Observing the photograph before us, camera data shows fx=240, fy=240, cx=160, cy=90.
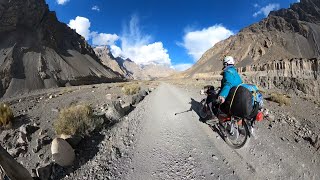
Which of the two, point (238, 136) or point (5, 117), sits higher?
point (5, 117)

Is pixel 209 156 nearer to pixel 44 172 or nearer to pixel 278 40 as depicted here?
pixel 44 172

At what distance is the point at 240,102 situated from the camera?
548cm

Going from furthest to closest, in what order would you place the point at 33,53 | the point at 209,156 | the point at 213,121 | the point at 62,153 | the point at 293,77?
the point at 33,53
the point at 293,77
the point at 213,121
the point at 62,153
the point at 209,156

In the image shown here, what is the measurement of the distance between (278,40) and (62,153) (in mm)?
147371

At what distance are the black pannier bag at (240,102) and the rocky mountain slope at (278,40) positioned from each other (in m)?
121

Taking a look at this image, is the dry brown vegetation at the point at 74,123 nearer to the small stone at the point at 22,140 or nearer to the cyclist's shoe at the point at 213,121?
the small stone at the point at 22,140

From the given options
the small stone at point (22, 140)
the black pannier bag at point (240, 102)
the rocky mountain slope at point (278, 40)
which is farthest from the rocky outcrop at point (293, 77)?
the rocky mountain slope at point (278, 40)

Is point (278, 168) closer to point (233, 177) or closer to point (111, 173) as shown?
point (233, 177)

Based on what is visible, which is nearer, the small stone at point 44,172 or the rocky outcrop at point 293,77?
the small stone at point 44,172

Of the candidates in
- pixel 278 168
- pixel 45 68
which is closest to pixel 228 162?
pixel 278 168

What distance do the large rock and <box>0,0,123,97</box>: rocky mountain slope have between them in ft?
143

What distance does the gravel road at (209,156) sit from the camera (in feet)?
16.5

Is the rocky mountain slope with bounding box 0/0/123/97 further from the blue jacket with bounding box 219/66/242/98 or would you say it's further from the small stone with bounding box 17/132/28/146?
the blue jacket with bounding box 219/66/242/98

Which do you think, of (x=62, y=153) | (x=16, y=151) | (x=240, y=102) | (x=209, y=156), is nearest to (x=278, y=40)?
(x=240, y=102)
